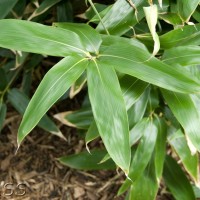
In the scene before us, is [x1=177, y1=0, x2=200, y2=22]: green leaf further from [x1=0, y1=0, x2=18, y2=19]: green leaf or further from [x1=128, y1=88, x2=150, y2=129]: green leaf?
[x1=0, y1=0, x2=18, y2=19]: green leaf

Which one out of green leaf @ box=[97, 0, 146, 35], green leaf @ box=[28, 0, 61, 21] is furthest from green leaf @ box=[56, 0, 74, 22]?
green leaf @ box=[97, 0, 146, 35]

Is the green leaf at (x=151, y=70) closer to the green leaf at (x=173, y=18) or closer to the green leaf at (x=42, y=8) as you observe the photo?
the green leaf at (x=173, y=18)

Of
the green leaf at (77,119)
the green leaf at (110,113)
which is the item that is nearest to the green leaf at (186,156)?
the green leaf at (77,119)

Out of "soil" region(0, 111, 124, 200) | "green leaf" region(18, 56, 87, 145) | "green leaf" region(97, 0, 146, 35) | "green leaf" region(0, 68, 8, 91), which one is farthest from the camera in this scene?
"soil" region(0, 111, 124, 200)

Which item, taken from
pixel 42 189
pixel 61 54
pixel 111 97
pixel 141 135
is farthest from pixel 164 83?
pixel 42 189

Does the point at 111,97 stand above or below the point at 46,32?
below

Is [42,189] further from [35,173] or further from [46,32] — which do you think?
[46,32]

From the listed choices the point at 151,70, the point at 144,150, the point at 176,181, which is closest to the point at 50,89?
the point at 151,70
